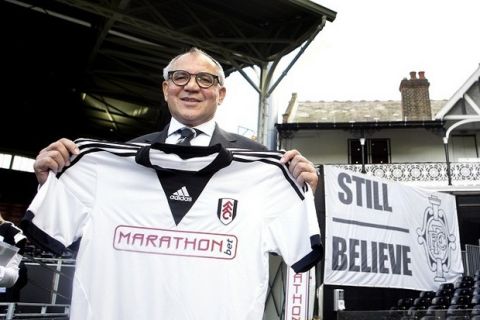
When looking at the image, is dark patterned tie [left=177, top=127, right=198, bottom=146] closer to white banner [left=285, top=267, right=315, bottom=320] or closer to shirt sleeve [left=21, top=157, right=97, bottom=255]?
shirt sleeve [left=21, top=157, right=97, bottom=255]

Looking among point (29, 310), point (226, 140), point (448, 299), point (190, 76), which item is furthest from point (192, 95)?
point (448, 299)

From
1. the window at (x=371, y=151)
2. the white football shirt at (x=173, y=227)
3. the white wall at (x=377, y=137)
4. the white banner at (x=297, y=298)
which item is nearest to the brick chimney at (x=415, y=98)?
the white wall at (x=377, y=137)

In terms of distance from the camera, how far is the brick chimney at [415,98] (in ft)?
74.6

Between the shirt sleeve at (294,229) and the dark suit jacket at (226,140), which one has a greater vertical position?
the dark suit jacket at (226,140)

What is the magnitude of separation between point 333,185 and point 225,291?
804cm

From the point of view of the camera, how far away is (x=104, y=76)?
1280 centimetres

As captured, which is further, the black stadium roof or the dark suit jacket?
the black stadium roof

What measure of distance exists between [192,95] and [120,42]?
29.6 ft

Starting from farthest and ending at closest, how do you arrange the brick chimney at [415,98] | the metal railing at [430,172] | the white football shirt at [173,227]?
the brick chimney at [415,98] → the metal railing at [430,172] → the white football shirt at [173,227]

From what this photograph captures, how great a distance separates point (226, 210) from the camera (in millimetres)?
2240

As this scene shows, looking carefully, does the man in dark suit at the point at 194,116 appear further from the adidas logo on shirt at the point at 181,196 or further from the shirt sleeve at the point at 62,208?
the adidas logo on shirt at the point at 181,196

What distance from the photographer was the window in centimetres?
2184

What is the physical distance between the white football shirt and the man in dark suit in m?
0.09

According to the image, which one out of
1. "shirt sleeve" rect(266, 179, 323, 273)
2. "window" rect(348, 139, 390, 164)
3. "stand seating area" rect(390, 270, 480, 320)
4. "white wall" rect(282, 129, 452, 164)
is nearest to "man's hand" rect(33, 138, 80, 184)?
"shirt sleeve" rect(266, 179, 323, 273)
